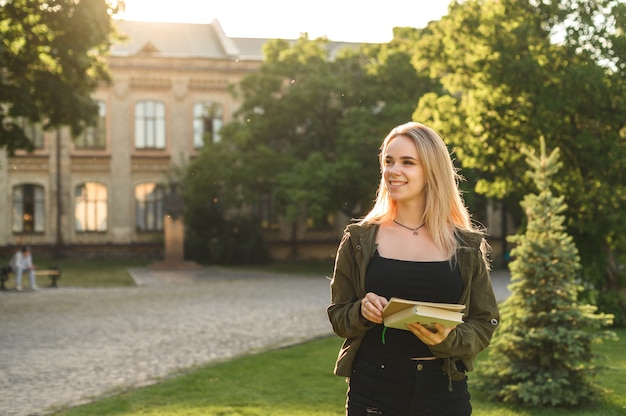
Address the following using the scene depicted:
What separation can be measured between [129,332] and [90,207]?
29000 millimetres

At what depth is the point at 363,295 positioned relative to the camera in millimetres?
3789

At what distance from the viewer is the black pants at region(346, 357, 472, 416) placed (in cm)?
371

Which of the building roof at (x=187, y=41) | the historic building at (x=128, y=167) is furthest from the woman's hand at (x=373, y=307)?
the building roof at (x=187, y=41)

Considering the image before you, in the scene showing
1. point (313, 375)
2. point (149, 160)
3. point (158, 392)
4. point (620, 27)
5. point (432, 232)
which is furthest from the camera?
point (149, 160)

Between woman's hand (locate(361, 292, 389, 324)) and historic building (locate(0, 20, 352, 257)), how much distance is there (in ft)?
127

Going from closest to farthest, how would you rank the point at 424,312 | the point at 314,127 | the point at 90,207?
the point at 424,312 < the point at 314,127 < the point at 90,207

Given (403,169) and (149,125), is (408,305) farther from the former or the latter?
(149,125)

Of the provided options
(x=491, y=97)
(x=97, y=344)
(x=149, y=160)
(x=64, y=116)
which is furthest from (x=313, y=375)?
(x=149, y=160)

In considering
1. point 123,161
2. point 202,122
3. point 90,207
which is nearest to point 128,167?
point 123,161

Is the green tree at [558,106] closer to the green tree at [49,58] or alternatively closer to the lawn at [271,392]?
the lawn at [271,392]

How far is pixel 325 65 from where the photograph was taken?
34.0 metres

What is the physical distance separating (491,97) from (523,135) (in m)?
1.08

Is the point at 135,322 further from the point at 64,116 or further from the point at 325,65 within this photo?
the point at 325,65

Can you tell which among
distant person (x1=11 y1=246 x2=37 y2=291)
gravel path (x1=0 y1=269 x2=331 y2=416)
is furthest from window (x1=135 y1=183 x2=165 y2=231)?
distant person (x1=11 y1=246 x2=37 y2=291)
